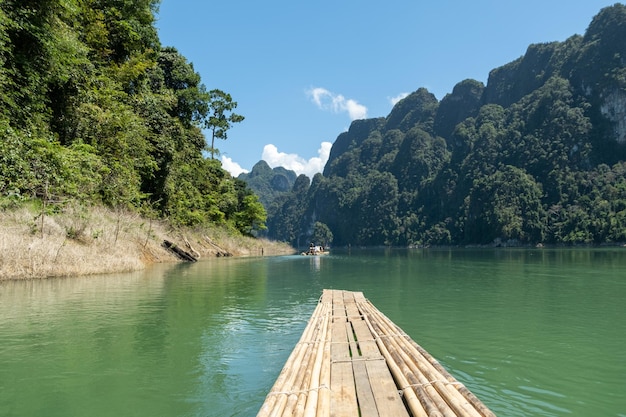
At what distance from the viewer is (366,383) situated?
414cm

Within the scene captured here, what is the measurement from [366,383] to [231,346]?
3.35 metres

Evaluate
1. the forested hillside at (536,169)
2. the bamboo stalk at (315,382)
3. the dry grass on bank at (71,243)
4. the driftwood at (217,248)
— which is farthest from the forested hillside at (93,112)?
the forested hillside at (536,169)

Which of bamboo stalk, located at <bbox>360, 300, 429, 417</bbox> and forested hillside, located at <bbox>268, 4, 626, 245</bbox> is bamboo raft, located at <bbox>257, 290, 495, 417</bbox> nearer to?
bamboo stalk, located at <bbox>360, 300, 429, 417</bbox>

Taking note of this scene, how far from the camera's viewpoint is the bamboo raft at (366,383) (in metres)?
3.31

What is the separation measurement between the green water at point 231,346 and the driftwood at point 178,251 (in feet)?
47.9

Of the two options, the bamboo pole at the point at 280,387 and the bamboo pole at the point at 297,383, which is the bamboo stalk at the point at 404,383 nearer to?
the bamboo pole at the point at 297,383

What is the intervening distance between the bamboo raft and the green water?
771 millimetres

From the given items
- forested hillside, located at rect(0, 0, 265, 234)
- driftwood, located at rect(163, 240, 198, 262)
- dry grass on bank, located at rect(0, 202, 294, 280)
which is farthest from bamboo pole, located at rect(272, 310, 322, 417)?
driftwood, located at rect(163, 240, 198, 262)

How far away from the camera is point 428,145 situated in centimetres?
18775

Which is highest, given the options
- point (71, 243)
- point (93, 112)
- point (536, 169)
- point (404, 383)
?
point (536, 169)

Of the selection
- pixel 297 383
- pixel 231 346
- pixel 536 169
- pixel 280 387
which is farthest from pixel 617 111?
pixel 280 387

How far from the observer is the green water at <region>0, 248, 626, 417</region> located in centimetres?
453

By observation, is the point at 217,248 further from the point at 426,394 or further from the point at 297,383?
the point at 426,394

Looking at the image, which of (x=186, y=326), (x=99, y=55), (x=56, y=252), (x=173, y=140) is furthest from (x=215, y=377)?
(x=173, y=140)
